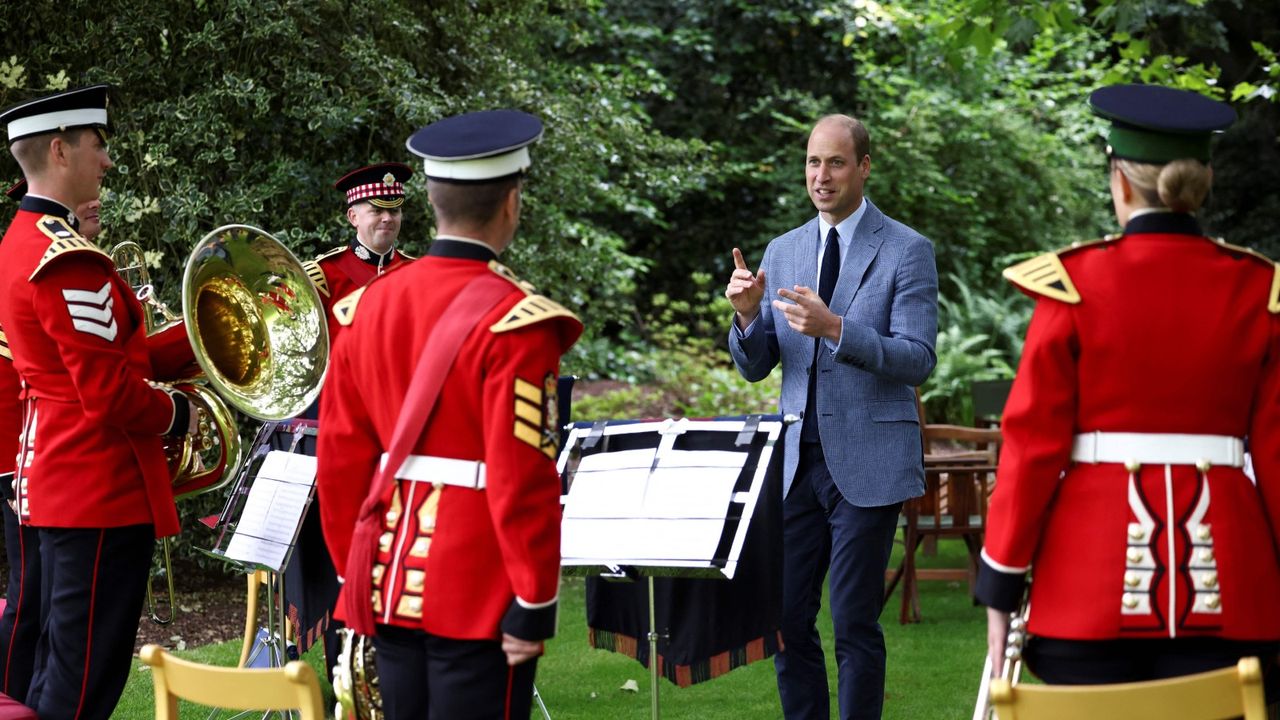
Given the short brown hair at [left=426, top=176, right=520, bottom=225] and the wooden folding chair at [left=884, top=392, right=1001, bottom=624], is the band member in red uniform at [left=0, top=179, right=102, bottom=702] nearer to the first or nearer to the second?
the short brown hair at [left=426, top=176, right=520, bottom=225]

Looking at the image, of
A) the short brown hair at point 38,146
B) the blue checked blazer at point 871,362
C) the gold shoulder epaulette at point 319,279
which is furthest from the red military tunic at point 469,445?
the gold shoulder epaulette at point 319,279

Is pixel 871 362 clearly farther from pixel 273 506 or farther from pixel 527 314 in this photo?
pixel 273 506

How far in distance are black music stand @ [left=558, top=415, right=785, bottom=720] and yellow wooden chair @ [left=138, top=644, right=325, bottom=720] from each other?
1.33 meters

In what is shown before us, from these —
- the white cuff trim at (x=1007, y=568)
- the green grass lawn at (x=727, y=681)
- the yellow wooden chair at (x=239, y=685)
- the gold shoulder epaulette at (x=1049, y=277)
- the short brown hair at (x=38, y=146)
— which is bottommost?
the green grass lawn at (x=727, y=681)

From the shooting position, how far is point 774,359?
4.34 meters

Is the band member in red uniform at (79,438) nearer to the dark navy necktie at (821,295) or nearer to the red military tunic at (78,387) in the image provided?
the red military tunic at (78,387)

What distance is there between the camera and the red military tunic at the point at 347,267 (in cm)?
516

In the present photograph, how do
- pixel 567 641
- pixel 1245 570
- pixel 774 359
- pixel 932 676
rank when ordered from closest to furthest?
pixel 1245 570 < pixel 774 359 < pixel 932 676 < pixel 567 641

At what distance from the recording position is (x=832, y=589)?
3979 millimetres

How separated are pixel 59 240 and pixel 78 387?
0.41 m

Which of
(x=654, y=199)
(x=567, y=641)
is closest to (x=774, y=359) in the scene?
(x=567, y=641)

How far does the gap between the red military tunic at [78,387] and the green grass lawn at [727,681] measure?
1.70 metres

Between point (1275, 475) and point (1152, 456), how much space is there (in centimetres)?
25

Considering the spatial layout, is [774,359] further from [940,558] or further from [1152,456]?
[940,558]
